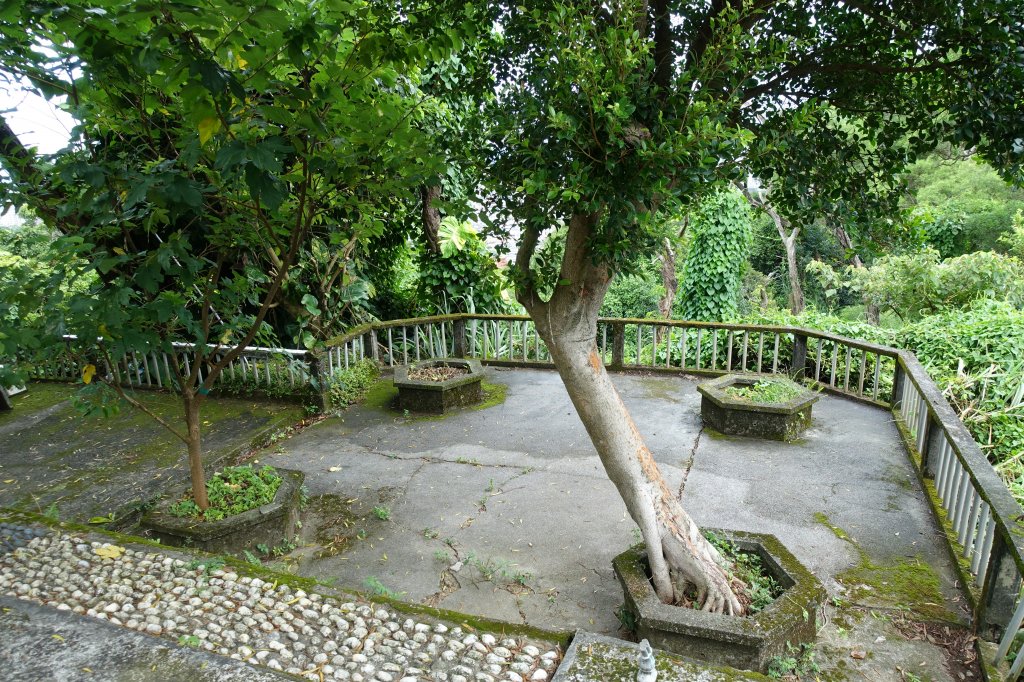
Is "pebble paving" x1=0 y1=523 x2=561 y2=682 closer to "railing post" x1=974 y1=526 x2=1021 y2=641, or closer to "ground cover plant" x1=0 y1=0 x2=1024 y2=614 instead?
"ground cover plant" x1=0 y1=0 x2=1024 y2=614

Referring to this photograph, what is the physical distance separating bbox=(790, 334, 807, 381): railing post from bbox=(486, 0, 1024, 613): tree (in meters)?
5.07

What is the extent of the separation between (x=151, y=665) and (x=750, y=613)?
114 inches

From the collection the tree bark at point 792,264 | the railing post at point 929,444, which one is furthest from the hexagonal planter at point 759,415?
the tree bark at point 792,264

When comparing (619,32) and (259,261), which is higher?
(619,32)

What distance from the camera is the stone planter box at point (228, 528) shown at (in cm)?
398

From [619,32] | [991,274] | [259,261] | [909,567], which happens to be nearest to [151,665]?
[619,32]

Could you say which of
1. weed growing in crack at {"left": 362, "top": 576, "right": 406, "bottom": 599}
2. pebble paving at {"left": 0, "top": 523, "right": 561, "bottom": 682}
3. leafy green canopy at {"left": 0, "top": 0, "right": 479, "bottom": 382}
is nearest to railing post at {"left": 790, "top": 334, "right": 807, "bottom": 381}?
weed growing in crack at {"left": 362, "top": 576, "right": 406, "bottom": 599}

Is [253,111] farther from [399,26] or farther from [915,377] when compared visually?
[915,377]

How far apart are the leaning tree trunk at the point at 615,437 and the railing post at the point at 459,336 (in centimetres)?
654

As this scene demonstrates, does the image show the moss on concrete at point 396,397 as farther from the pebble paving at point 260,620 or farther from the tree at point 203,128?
the pebble paving at point 260,620

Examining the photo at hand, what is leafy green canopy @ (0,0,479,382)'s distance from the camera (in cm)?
223

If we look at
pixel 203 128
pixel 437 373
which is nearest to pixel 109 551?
pixel 203 128

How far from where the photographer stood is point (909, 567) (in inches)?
161

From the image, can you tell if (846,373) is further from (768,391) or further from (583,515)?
(583,515)
